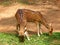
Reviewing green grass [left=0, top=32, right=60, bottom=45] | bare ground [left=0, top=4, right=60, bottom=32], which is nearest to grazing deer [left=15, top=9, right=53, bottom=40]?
green grass [left=0, top=32, right=60, bottom=45]

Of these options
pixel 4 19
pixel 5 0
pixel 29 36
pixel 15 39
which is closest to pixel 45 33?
pixel 29 36

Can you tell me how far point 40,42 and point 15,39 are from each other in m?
1.04

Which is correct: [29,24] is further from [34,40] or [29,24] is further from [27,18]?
[34,40]

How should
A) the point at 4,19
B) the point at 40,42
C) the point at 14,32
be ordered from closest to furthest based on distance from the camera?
1. the point at 40,42
2. the point at 14,32
3. the point at 4,19

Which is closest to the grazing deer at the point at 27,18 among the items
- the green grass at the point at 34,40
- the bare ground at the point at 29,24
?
the green grass at the point at 34,40

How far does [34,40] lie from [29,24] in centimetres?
261

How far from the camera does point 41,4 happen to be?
1595 centimetres

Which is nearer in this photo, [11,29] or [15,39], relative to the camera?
[15,39]

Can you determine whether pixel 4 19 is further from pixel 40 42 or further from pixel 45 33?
pixel 40 42

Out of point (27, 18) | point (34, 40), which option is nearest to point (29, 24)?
point (27, 18)

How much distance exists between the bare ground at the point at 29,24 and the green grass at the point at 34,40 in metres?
1.03

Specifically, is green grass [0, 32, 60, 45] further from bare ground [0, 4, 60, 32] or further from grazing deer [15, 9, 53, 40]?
bare ground [0, 4, 60, 32]

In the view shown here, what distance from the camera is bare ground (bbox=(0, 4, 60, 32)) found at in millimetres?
11320

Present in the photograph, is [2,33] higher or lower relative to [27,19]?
lower
